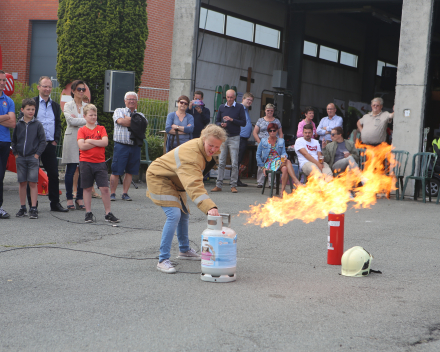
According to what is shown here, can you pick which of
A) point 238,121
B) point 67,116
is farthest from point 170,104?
point 67,116

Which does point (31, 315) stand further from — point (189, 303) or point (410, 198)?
point (410, 198)

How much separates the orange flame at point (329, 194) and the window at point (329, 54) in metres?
9.35

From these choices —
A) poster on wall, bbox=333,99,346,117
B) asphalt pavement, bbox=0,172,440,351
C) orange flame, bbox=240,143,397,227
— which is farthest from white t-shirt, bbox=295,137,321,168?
poster on wall, bbox=333,99,346,117

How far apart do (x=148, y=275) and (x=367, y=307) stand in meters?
2.25

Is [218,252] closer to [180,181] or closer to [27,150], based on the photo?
[180,181]

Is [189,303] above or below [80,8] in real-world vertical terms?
below

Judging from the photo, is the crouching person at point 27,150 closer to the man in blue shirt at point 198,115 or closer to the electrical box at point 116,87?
the man in blue shirt at point 198,115

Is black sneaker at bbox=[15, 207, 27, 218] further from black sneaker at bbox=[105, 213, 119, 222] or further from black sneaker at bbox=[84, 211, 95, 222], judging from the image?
black sneaker at bbox=[105, 213, 119, 222]

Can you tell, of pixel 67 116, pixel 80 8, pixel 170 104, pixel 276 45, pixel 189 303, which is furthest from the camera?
pixel 276 45

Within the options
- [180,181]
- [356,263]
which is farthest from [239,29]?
[356,263]

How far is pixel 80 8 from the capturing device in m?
14.8

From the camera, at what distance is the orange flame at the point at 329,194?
34.3 feet

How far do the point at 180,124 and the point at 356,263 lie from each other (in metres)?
7.85

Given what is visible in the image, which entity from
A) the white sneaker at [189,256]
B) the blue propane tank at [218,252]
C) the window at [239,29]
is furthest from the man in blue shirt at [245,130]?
the blue propane tank at [218,252]
